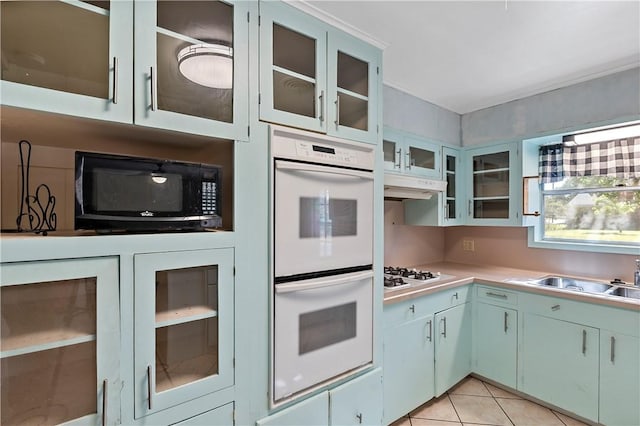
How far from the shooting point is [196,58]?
1.24 metres

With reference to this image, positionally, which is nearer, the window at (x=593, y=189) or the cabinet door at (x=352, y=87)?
the cabinet door at (x=352, y=87)

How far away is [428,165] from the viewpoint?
280 centimetres

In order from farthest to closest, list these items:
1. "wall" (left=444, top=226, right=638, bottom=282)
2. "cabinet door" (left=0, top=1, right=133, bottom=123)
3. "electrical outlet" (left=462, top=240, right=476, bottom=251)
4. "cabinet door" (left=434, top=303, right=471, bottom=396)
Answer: "electrical outlet" (left=462, top=240, right=476, bottom=251)
"wall" (left=444, top=226, right=638, bottom=282)
"cabinet door" (left=434, top=303, right=471, bottom=396)
"cabinet door" (left=0, top=1, right=133, bottom=123)

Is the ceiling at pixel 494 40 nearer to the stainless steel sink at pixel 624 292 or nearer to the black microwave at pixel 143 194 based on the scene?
the black microwave at pixel 143 194

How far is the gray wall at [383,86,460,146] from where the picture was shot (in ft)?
8.39

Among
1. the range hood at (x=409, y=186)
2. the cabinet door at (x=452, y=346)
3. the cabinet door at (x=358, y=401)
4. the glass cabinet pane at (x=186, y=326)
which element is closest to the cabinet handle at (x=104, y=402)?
the glass cabinet pane at (x=186, y=326)

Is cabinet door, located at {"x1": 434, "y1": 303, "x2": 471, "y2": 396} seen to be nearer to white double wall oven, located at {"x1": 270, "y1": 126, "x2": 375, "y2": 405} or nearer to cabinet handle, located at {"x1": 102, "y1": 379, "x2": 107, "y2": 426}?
white double wall oven, located at {"x1": 270, "y1": 126, "x2": 375, "y2": 405}

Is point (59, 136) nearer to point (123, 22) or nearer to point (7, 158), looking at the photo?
point (7, 158)

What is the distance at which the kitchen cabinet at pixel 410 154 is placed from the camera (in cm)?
245

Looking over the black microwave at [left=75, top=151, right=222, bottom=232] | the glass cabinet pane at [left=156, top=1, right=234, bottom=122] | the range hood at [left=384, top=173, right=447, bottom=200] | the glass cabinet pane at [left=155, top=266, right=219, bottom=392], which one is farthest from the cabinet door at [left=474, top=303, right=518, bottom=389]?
the glass cabinet pane at [left=156, top=1, right=234, bottom=122]

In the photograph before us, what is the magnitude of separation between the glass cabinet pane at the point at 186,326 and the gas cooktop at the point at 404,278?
1268mm

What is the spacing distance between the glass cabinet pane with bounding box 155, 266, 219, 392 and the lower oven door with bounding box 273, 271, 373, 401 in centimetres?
29

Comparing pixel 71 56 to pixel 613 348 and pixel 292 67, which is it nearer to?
pixel 292 67

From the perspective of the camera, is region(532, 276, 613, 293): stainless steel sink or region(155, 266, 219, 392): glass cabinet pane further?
region(532, 276, 613, 293): stainless steel sink
